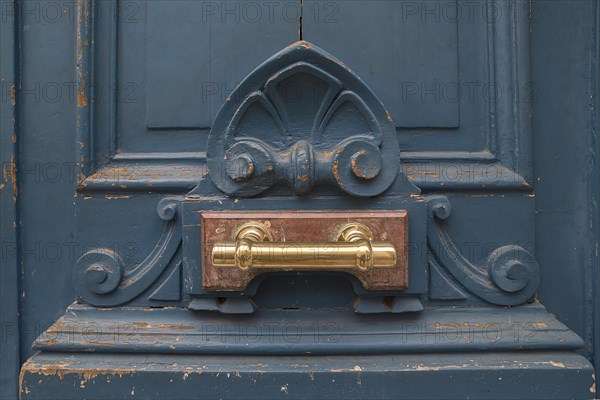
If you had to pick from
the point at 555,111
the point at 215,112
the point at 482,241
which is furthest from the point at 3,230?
the point at 555,111

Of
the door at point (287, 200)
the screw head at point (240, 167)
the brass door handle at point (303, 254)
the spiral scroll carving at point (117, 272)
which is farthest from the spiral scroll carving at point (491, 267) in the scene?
the spiral scroll carving at point (117, 272)

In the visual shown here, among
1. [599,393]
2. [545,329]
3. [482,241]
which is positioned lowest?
[599,393]

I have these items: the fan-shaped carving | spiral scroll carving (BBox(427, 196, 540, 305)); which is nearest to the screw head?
the fan-shaped carving

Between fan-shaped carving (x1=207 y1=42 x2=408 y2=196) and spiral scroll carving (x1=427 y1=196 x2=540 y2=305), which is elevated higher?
fan-shaped carving (x1=207 y1=42 x2=408 y2=196)

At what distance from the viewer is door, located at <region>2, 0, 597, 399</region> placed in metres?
0.70

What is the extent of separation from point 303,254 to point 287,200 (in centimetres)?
10

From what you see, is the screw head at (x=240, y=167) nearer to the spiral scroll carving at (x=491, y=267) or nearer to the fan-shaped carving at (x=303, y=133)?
the fan-shaped carving at (x=303, y=133)

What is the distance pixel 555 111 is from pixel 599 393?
15.9 inches

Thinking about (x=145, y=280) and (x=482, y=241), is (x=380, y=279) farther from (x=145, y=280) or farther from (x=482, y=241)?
(x=145, y=280)

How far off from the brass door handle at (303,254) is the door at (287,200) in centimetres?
4

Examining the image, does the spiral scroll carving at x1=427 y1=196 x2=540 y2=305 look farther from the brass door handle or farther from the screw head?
the screw head

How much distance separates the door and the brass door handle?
0.14 feet

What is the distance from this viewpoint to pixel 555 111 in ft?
2.50

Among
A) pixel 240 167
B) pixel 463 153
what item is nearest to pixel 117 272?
pixel 240 167
